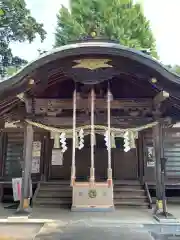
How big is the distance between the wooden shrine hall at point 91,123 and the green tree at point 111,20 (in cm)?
799

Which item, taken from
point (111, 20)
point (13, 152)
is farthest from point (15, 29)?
point (13, 152)

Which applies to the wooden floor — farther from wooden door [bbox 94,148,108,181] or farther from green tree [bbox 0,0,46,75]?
green tree [bbox 0,0,46,75]

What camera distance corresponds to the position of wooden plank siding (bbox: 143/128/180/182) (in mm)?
8320

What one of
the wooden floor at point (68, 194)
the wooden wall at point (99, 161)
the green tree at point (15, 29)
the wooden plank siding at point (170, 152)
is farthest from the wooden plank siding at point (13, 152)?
the green tree at point (15, 29)

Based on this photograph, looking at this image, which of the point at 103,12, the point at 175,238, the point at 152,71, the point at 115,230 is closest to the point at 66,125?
the point at 152,71

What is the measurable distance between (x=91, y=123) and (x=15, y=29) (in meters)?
14.8

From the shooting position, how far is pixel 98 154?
8516 millimetres

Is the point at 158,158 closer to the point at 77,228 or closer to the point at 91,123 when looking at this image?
the point at 91,123

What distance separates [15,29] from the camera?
59.2 feet

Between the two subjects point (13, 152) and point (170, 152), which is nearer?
point (170, 152)

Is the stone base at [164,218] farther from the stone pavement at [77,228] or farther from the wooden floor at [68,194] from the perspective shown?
the wooden floor at [68,194]

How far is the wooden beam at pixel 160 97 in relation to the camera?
17.7 feet

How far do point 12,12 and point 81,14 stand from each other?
545 centimetres

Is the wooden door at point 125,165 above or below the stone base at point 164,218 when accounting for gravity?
above
